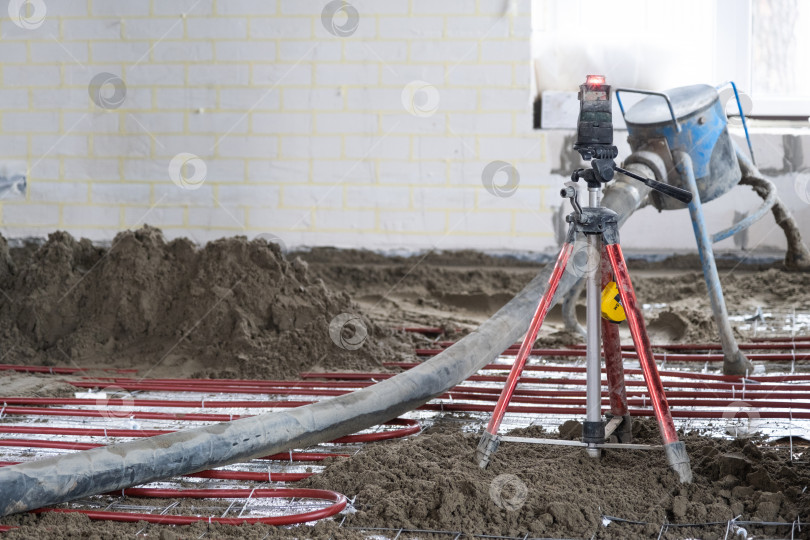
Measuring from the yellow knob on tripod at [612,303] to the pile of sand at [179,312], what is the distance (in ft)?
5.80

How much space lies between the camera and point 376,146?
21.0 feet

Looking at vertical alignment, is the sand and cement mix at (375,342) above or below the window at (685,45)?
below

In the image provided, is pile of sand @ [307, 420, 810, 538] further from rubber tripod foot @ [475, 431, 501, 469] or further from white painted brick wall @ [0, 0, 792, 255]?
white painted brick wall @ [0, 0, 792, 255]

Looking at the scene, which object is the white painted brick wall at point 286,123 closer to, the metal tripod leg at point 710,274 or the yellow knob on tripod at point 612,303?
the metal tripod leg at point 710,274

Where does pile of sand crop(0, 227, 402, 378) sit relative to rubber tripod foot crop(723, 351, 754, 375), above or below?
above

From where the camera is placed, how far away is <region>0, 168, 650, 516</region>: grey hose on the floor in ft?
7.40

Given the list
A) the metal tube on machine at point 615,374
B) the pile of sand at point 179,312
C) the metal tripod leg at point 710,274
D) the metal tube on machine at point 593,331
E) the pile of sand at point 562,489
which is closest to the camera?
the pile of sand at point 562,489

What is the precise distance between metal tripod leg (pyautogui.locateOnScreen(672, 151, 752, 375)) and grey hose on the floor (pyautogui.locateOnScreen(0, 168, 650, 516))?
260 mm

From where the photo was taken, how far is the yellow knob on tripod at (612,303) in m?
2.52

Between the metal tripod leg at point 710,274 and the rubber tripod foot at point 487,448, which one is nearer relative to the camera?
the rubber tripod foot at point 487,448

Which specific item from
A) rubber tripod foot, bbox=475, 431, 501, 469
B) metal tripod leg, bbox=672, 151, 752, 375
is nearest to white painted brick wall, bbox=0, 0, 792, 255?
metal tripod leg, bbox=672, 151, 752, 375

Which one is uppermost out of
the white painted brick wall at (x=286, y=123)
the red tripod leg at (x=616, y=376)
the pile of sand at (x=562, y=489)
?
the white painted brick wall at (x=286, y=123)

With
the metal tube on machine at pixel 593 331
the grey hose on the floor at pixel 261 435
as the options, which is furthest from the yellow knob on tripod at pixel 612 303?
the grey hose on the floor at pixel 261 435

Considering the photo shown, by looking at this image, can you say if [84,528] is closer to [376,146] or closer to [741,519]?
[741,519]
